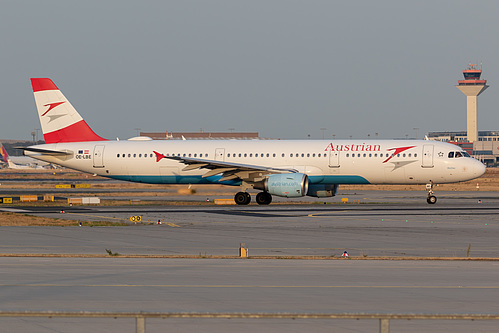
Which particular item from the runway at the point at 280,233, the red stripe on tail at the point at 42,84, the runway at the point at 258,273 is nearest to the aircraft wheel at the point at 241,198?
the runway at the point at 280,233

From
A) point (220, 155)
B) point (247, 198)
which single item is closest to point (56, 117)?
point (220, 155)

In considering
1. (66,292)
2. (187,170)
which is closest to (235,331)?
(66,292)

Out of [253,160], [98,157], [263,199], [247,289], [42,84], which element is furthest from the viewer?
[42,84]

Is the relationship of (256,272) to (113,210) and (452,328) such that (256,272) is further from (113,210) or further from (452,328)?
(113,210)

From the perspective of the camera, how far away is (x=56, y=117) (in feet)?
162

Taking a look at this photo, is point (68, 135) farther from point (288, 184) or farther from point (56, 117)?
point (288, 184)

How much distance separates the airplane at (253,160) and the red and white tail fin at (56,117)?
72mm

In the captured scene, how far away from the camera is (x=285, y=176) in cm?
4225

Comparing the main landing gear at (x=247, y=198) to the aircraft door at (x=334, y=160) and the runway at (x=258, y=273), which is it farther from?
the runway at (x=258, y=273)

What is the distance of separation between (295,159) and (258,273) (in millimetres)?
29336

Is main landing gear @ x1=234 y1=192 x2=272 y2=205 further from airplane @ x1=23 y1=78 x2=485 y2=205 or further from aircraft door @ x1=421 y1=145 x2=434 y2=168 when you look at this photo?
aircraft door @ x1=421 y1=145 x2=434 y2=168

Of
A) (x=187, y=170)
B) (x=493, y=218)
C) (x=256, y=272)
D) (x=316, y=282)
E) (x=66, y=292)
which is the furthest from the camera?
(x=187, y=170)

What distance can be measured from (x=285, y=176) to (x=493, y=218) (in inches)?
529

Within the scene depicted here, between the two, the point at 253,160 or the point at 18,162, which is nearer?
the point at 253,160
